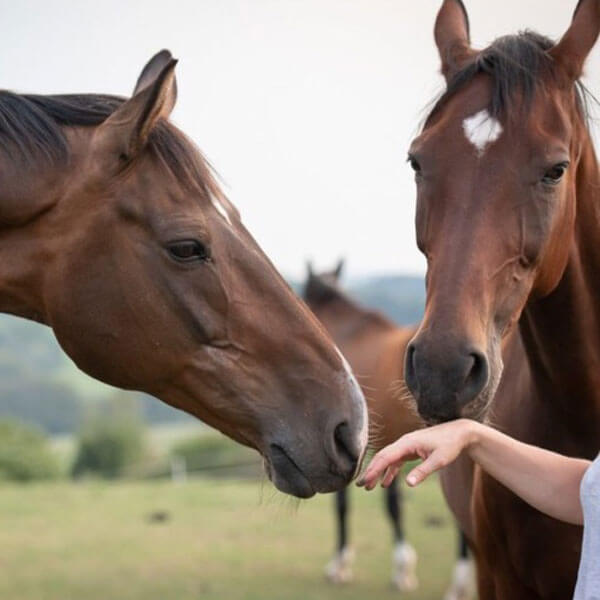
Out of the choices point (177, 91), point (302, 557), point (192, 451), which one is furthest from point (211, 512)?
point (177, 91)

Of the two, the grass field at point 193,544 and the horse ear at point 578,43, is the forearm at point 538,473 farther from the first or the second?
the grass field at point 193,544

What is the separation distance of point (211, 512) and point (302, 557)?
6.35 ft

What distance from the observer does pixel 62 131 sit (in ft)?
8.25

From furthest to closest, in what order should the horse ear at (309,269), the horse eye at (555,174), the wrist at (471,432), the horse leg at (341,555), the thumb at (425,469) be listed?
the horse ear at (309,269), the horse leg at (341,555), the horse eye at (555,174), the wrist at (471,432), the thumb at (425,469)

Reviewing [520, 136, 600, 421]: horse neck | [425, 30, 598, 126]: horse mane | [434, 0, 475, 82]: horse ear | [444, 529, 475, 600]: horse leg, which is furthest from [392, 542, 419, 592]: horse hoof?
[425, 30, 598, 126]: horse mane

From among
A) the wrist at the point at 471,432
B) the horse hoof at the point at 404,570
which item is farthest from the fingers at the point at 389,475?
the horse hoof at the point at 404,570

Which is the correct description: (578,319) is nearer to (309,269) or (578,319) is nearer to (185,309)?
(185,309)

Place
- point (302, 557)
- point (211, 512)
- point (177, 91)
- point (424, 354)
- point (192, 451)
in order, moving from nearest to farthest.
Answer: point (424, 354) → point (177, 91) → point (302, 557) → point (211, 512) → point (192, 451)

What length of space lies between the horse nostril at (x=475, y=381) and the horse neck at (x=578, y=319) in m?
0.63

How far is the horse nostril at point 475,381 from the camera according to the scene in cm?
240

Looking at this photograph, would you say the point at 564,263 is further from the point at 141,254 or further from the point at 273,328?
the point at 141,254

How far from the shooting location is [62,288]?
97.1 inches

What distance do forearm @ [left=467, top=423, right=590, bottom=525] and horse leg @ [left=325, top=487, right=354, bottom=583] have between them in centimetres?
547

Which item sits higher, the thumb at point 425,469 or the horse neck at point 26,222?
the horse neck at point 26,222
